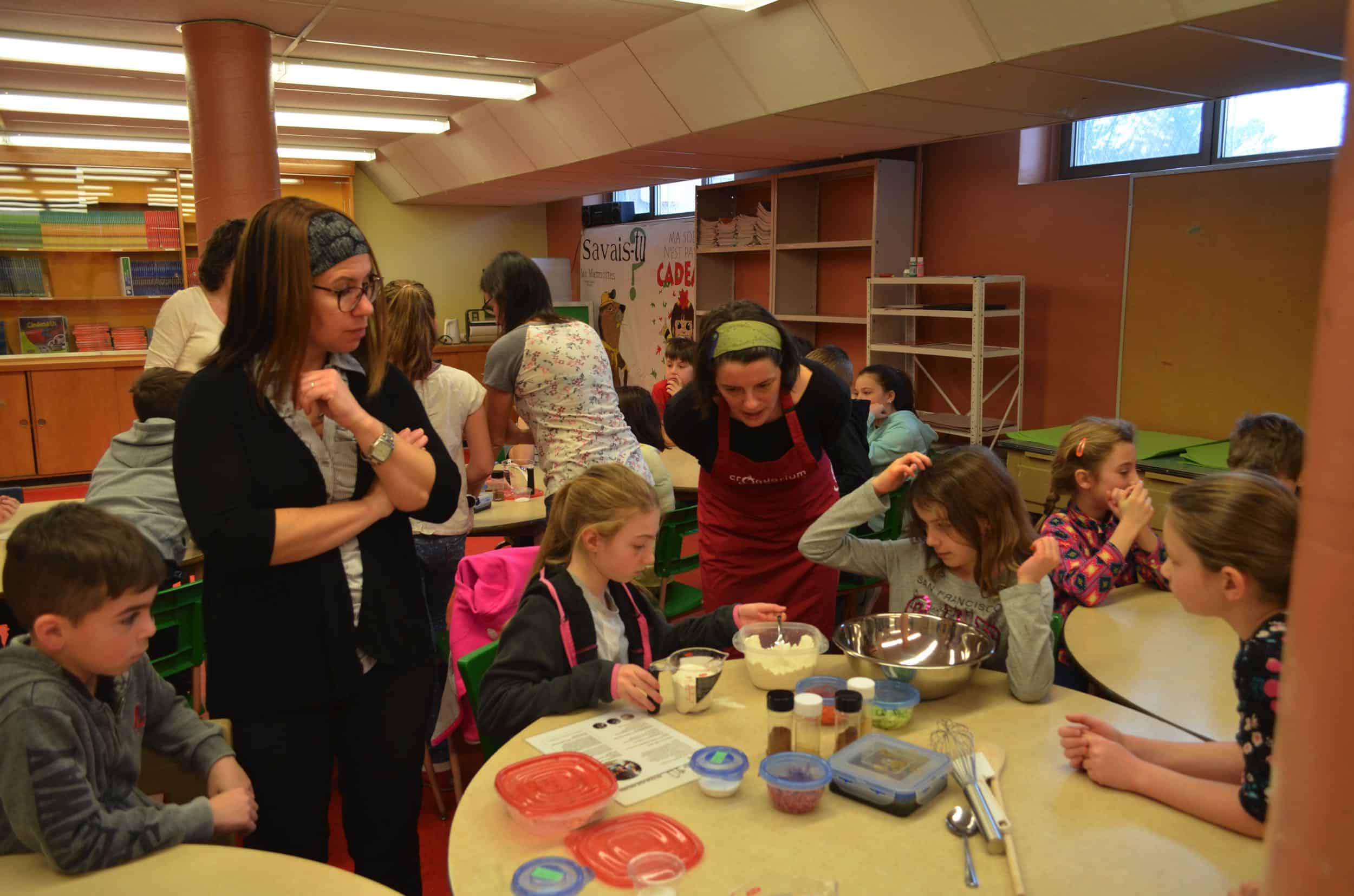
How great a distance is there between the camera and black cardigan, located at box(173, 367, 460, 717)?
1.44 meters

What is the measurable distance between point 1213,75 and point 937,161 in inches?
91.4

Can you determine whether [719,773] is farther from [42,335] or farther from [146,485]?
[42,335]

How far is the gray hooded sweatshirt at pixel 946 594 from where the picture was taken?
1.75m

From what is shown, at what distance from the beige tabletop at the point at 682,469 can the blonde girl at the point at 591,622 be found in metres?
1.77

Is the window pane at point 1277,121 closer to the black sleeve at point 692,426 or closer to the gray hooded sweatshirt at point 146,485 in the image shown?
the black sleeve at point 692,426

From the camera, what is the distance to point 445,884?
2512 mm

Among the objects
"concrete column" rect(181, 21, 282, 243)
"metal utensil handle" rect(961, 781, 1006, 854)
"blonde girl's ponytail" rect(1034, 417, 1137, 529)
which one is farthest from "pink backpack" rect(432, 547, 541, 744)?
"concrete column" rect(181, 21, 282, 243)

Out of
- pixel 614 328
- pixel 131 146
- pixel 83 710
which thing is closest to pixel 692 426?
pixel 83 710

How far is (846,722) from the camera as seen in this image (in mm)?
1544

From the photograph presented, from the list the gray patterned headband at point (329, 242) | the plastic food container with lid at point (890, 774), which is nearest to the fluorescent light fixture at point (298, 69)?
A: the gray patterned headband at point (329, 242)

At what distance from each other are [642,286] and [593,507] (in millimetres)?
6997

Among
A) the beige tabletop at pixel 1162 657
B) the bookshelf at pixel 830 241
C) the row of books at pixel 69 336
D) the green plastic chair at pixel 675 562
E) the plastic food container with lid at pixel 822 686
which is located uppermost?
the bookshelf at pixel 830 241

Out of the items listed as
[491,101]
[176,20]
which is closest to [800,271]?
[491,101]

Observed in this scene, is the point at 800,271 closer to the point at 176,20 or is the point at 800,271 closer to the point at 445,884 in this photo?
the point at 176,20
